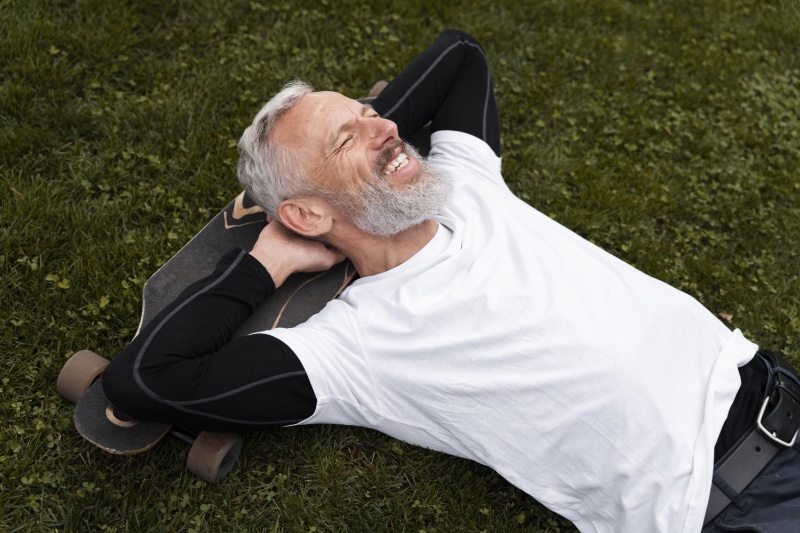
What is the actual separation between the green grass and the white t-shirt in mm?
597

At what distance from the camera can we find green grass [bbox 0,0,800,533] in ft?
12.2

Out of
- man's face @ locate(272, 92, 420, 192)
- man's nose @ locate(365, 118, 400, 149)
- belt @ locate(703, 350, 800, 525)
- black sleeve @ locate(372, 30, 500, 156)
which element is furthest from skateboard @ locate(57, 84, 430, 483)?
belt @ locate(703, 350, 800, 525)

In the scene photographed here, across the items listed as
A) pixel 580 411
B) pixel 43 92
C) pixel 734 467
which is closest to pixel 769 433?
pixel 734 467

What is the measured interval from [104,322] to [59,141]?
149 centimetres

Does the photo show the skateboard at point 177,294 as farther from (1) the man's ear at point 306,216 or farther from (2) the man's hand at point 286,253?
(1) the man's ear at point 306,216

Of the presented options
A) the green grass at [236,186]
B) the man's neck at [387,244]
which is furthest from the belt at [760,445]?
the man's neck at [387,244]

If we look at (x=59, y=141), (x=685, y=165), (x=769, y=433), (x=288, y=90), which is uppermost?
(x=288, y=90)

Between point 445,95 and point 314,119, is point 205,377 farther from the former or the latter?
point 445,95

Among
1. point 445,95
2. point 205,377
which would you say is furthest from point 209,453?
point 445,95

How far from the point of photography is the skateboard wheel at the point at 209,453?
3525mm

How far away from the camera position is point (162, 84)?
5.25 metres

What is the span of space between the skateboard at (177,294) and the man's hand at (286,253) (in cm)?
15

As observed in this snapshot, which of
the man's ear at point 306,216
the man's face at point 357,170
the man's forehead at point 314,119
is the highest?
the man's forehead at point 314,119

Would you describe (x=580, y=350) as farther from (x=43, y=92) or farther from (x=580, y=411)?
(x=43, y=92)
